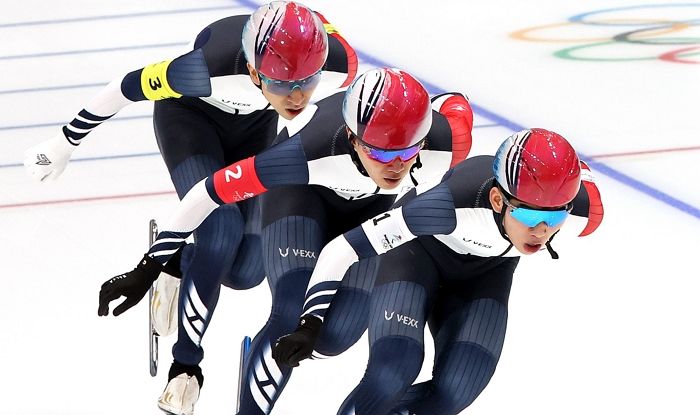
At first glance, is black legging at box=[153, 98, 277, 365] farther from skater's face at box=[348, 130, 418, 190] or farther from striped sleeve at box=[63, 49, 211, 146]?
skater's face at box=[348, 130, 418, 190]

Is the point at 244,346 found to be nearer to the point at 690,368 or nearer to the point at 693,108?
the point at 690,368

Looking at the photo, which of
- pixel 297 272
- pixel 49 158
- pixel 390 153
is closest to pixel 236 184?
pixel 297 272

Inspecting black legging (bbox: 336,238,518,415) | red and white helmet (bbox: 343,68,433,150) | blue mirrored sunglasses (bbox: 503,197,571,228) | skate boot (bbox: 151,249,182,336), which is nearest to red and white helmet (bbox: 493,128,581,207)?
blue mirrored sunglasses (bbox: 503,197,571,228)

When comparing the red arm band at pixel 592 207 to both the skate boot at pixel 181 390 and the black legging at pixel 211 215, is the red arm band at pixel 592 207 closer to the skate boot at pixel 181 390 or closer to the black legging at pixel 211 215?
the black legging at pixel 211 215

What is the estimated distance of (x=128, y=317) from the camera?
577 centimetres

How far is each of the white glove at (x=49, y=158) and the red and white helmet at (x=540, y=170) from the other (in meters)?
1.99

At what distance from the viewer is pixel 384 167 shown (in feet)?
13.7

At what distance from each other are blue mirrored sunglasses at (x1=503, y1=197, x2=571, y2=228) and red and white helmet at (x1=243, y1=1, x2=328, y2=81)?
960 mm

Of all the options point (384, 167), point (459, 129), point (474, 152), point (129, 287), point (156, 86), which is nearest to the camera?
point (384, 167)

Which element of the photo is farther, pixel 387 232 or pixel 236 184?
pixel 236 184

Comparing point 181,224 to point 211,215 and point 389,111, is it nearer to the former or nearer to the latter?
point 211,215

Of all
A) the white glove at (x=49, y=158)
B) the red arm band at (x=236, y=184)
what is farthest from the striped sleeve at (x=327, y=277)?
the white glove at (x=49, y=158)

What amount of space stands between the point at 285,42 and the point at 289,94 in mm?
176

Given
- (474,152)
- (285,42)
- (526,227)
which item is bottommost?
(474,152)
